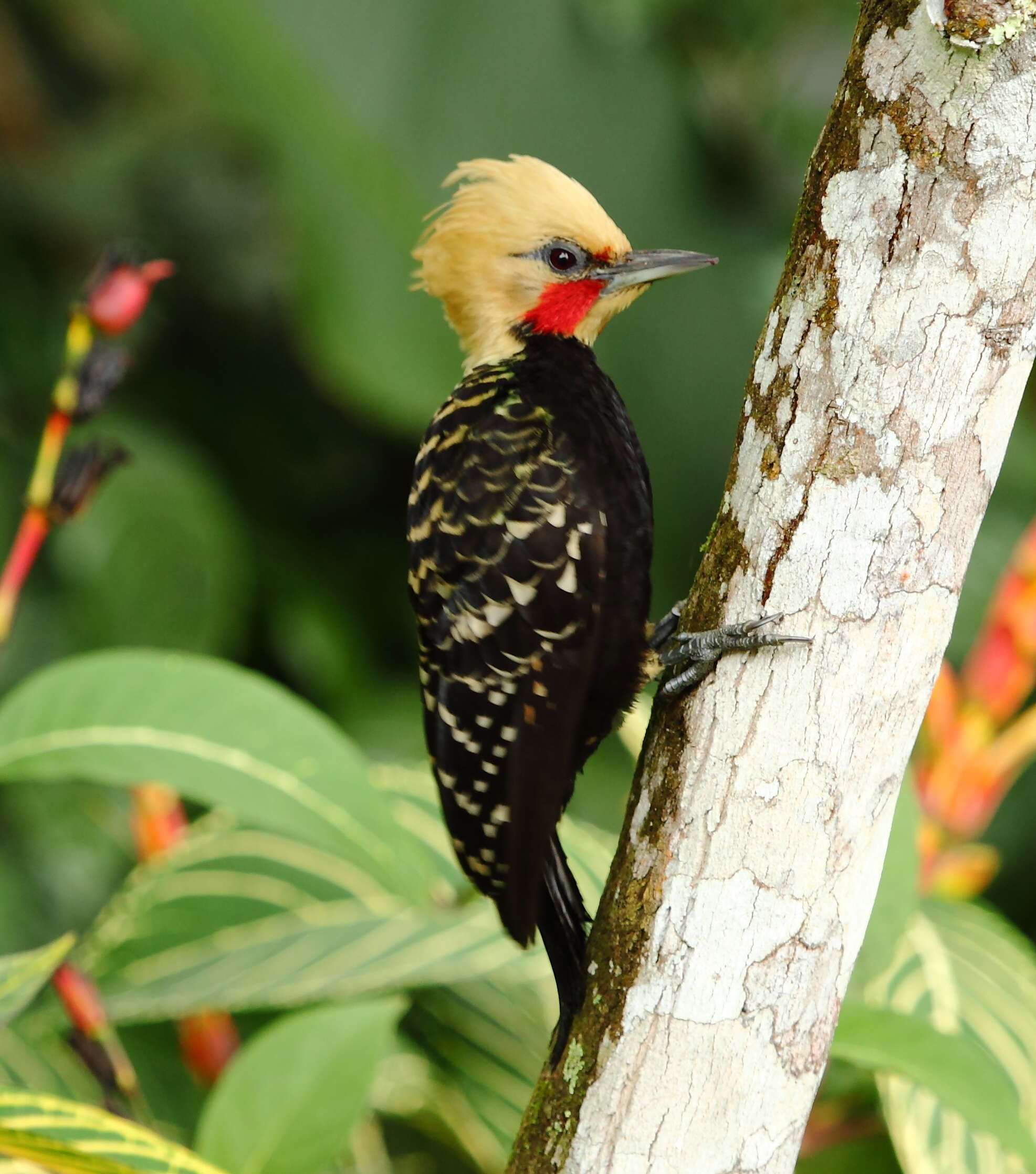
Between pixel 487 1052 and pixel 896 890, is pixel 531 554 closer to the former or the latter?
pixel 896 890

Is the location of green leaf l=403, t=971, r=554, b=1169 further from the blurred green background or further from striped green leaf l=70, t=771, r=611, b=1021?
the blurred green background

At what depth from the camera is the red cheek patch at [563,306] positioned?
151cm

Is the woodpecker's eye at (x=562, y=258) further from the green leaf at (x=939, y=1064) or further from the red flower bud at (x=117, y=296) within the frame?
the green leaf at (x=939, y=1064)

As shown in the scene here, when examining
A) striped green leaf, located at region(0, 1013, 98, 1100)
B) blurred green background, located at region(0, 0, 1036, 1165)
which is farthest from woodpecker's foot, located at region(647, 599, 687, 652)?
blurred green background, located at region(0, 0, 1036, 1165)

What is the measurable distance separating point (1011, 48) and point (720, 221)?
207 centimetres

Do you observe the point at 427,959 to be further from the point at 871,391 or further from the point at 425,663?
the point at 871,391

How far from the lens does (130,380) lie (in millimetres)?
3168

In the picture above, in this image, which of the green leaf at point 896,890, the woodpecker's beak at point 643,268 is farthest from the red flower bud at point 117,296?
the green leaf at point 896,890

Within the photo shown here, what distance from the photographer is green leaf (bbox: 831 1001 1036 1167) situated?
4.00 feet

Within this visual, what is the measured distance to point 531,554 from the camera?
4.45 ft

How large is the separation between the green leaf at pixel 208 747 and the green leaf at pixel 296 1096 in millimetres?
195

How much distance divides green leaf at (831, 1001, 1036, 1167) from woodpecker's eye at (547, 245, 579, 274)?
920mm

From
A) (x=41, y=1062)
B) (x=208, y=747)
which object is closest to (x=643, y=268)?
(x=208, y=747)

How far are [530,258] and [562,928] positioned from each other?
800mm
